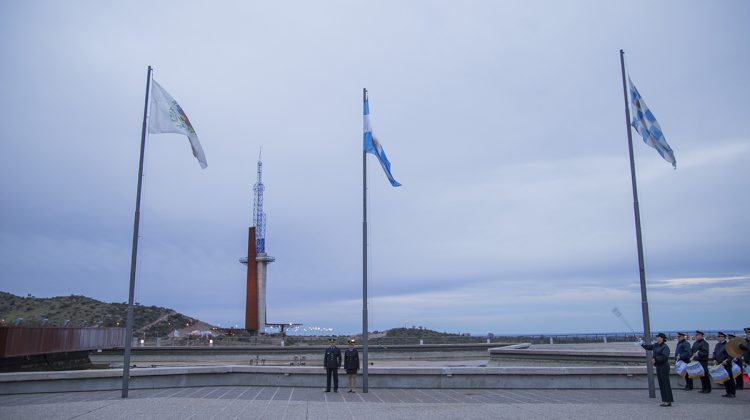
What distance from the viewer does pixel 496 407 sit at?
13656mm

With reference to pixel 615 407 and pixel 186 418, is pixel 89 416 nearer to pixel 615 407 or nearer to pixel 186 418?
pixel 186 418

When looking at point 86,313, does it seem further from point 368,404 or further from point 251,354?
point 368,404

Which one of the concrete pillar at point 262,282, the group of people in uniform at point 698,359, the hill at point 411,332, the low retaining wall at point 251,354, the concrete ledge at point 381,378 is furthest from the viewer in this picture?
the hill at point 411,332

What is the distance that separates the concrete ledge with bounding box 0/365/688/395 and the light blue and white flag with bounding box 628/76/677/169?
663cm

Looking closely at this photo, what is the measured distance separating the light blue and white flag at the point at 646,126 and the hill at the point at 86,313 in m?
58.3

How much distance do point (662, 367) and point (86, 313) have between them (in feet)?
239

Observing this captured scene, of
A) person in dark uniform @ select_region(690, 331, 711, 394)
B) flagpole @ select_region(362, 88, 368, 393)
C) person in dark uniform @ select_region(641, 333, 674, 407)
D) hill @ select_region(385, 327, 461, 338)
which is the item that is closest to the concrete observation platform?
flagpole @ select_region(362, 88, 368, 393)

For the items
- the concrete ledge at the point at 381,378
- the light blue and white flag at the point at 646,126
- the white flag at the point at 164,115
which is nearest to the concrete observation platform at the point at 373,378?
the concrete ledge at the point at 381,378

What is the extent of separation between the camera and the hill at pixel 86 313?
67.4 meters

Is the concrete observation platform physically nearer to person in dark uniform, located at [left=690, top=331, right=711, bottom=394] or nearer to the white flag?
person in dark uniform, located at [left=690, top=331, right=711, bottom=394]

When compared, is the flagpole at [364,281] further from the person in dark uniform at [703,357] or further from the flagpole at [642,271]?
the person in dark uniform at [703,357]

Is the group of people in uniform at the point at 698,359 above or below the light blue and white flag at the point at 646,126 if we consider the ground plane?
below

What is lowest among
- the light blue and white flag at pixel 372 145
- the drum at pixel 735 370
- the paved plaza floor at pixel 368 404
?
the paved plaza floor at pixel 368 404

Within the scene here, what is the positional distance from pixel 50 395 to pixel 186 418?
6890mm
